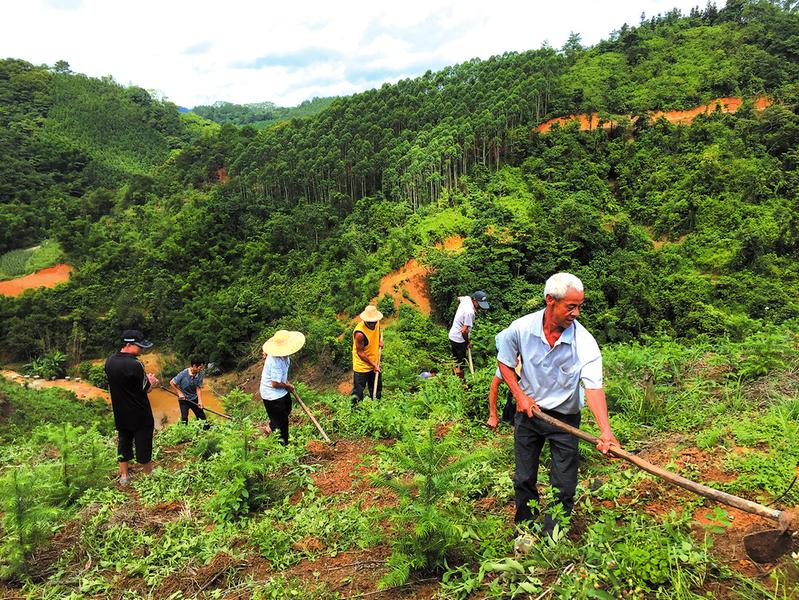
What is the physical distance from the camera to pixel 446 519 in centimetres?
263

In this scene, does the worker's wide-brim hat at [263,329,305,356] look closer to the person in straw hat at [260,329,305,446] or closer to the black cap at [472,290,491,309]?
the person in straw hat at [260,329,305,446]

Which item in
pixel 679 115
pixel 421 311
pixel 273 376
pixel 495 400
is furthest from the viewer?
pixel 679 115

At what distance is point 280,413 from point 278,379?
409mm

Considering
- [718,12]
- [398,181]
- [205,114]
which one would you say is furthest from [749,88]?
[205,114]

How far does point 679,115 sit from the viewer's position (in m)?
25.0

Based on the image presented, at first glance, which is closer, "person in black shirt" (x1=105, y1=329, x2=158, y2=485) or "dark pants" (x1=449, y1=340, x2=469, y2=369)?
"person in black shirt" (x1=105, y1=329, x2=158, y2=485)

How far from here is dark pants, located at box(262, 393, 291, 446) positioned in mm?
5000

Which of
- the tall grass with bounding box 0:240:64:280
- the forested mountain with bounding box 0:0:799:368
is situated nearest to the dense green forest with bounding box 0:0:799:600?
the forested mountain with bounding box 0:0:799:368

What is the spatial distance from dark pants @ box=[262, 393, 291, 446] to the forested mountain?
9798 millimetres

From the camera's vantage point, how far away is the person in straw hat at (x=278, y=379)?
4957 mm

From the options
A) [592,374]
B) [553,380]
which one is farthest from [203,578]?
[592,374]

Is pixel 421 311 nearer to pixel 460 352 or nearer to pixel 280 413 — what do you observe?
pixel 460 352

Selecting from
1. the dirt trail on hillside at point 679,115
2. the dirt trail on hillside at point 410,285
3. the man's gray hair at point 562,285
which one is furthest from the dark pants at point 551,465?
the dirt trail on hillside at point 679,115

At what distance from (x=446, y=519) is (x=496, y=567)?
36 centimetres
